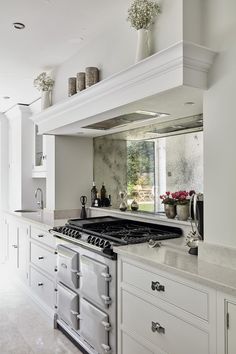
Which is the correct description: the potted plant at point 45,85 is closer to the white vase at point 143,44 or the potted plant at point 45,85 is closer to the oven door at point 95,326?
the white vase at point 143,44

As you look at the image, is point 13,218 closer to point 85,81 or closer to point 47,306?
point 47,306

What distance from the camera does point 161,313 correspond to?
74.2 inches

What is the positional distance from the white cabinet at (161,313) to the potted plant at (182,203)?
0.71 meters

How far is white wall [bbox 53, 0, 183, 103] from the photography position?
2006 mm

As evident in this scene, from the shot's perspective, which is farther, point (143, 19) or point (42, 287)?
point (42, 287)

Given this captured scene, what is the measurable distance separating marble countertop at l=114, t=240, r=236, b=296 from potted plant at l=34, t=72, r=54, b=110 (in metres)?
2.15

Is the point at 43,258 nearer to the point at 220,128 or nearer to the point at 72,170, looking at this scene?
the point at 72,170

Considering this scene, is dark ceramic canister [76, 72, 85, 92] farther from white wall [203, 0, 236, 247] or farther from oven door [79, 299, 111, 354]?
oven door [79, 299, 111, 354]

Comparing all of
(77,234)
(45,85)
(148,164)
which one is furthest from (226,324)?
(45,85)

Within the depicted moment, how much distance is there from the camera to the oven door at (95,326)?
7.65 feet

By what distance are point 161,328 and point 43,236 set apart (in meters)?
1.96

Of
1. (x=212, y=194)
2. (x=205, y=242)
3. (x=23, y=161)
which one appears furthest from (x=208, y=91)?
(x=23, y=161)

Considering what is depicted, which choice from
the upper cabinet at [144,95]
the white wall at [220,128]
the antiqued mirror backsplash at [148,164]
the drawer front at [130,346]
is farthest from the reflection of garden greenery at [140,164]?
the drawer front at [130,346]

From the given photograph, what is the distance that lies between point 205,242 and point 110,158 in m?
2.20
